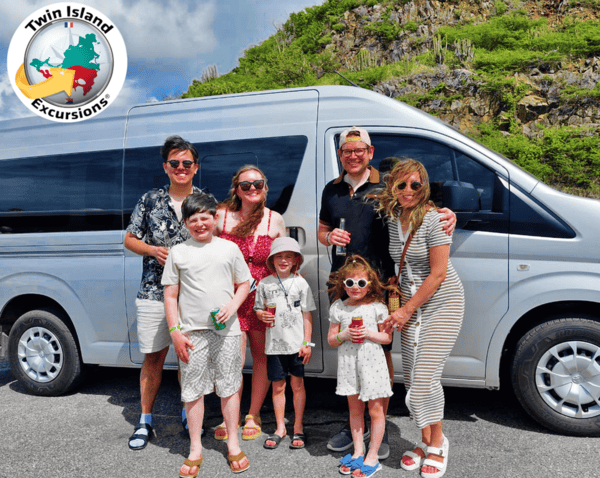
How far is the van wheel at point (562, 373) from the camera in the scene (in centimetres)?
309

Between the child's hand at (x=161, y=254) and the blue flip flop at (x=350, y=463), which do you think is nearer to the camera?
the blue flip flop at (x=350, y=463)

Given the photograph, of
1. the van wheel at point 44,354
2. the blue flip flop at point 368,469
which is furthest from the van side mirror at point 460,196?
the van wheel at point 44,354

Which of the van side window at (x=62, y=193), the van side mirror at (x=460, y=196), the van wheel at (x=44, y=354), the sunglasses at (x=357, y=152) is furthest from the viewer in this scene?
the van wheel at (x=44, y=354)

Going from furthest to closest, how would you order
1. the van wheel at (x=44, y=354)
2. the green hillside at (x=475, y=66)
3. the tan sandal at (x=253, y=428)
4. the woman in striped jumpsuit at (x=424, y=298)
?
1. the green hillside at (x=475, y=66)
2. the van wheel at (x=44, y=354)
3. the tan sandal at (x=253, y=428)
4. the woman in striped jumpsuit at (x=424, y=298)

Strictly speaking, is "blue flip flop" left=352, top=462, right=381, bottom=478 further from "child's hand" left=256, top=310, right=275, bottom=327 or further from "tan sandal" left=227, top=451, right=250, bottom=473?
"child's hand" left=256, top=310, right=275, bottom=327

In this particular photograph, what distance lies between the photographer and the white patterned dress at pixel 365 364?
2.79m

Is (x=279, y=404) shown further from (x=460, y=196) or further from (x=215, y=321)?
(x=460, y=196)

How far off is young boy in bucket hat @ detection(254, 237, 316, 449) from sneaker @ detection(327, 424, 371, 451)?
0.19m

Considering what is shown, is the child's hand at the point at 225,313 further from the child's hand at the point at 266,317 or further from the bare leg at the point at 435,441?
the bare leg at the point at 435,441

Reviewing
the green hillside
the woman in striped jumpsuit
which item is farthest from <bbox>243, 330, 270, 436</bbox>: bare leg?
the green hillside

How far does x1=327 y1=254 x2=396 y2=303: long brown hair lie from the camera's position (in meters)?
2.79

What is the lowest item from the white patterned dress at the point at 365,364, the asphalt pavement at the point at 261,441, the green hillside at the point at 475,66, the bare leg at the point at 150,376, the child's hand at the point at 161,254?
the asphalt pavement at the point at 261,441

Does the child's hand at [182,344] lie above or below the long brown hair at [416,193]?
below

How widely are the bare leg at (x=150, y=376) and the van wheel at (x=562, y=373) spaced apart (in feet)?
7.74
